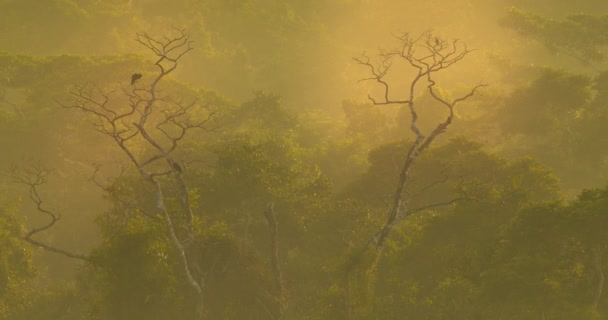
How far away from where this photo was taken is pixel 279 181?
2680 cm

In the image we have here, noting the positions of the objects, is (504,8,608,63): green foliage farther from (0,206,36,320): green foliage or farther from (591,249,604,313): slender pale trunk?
(0,206,36,320): green foliage

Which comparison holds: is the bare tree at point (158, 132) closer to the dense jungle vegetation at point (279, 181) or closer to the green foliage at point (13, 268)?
the dense jungle vegetation at point (279, 181)

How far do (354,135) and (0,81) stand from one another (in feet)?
84.3

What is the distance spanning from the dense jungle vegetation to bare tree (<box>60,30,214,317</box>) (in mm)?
172

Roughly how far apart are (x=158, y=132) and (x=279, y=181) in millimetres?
17980

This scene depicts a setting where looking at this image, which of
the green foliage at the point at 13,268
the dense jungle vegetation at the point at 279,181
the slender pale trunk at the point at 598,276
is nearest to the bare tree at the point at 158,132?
the dense jungle vegetation at the point at 279,181

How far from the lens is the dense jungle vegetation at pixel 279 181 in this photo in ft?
60.4

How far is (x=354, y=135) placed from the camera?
45.1 metres

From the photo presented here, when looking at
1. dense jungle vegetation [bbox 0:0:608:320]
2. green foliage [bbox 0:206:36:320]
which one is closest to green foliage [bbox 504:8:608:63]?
dense jungle vegetation [bbox 0:0:608:320]

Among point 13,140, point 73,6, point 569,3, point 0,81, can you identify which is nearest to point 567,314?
point 13,140

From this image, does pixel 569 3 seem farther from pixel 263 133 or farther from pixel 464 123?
pixel 263 133

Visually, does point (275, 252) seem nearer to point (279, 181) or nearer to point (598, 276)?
point (279, 181)

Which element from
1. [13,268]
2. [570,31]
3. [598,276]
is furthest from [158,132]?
[570,31]

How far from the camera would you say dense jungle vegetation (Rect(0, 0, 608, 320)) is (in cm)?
1842
